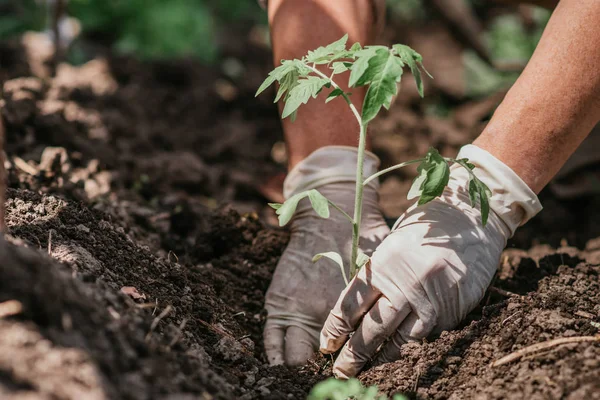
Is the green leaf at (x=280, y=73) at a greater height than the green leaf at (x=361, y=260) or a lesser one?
greater

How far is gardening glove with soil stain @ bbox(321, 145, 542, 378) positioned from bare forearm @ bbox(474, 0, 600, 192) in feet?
0.28

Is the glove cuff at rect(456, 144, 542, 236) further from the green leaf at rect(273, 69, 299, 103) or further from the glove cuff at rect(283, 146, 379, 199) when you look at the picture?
the green leaf at rect(273, 69, 299, 103)

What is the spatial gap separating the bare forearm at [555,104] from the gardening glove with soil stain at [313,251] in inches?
22.9

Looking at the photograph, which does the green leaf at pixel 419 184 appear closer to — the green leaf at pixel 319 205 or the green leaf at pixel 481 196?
the green leaf at pixel 481 196

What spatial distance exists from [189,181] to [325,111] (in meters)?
1.25

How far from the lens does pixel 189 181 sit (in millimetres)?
3441

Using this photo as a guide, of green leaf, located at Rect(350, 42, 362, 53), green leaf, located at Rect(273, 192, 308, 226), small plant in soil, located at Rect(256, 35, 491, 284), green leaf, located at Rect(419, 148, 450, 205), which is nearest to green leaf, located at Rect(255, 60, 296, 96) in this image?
small plant in soil, located at Rect(256, 35, 491, 284)

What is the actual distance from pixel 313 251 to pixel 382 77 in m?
0.95

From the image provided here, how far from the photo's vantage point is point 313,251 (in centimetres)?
231

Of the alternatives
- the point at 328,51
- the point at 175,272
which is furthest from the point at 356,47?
the point at 175,272

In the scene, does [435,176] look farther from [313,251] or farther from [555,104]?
[313,251]

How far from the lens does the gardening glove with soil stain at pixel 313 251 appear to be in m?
2.15

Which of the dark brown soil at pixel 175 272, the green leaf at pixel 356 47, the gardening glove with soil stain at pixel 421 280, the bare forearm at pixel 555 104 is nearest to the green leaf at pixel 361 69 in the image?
the green leaf at pixel 356 47

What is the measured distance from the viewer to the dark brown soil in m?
1.30
